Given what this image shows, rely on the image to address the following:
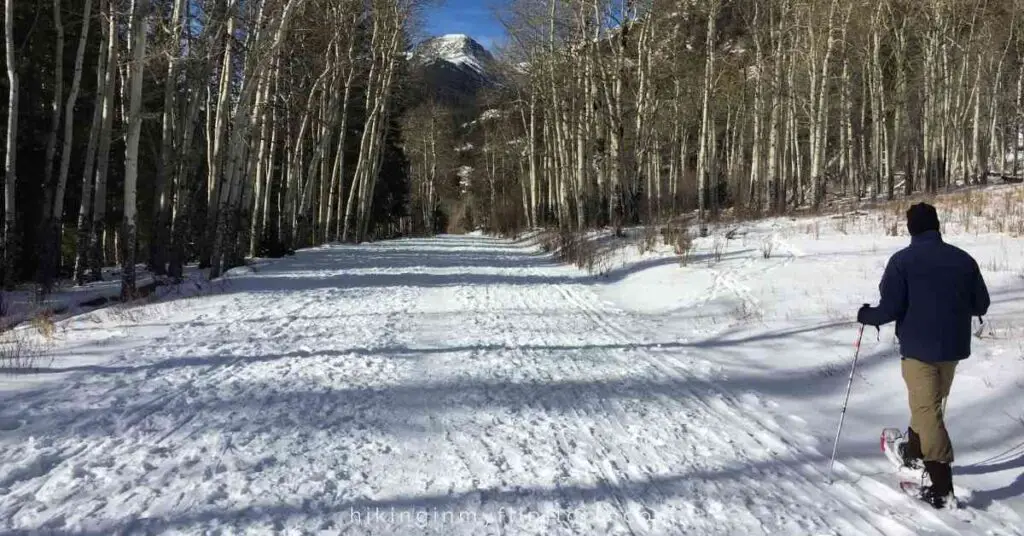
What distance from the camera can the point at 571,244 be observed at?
19.7 meters

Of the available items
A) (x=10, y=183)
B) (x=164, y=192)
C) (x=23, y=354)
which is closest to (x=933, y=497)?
(x=23, y=354)

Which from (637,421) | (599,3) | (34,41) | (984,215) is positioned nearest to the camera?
(637,421)

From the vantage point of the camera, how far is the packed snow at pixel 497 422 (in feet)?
11.3

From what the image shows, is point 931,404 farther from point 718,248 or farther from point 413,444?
point 718,248

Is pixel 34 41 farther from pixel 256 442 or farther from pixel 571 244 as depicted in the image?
pixel 256 442

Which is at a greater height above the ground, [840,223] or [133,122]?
[133,122]

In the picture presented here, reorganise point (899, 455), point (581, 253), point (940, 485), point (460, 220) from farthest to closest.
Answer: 1. point (460, 220)
2. point (581, 253)
3. point (899, 455)
4. point (940, 485)

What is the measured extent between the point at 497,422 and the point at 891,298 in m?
2.83

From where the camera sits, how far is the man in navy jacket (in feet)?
12.1

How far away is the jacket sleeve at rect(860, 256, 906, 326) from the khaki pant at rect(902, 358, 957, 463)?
30 cm

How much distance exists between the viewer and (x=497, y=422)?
16.1 ft

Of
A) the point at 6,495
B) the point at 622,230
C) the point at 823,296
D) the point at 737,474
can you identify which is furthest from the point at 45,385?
the point at 622,230

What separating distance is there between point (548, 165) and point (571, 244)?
65.4 feet

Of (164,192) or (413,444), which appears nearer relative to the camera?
(413,444)
